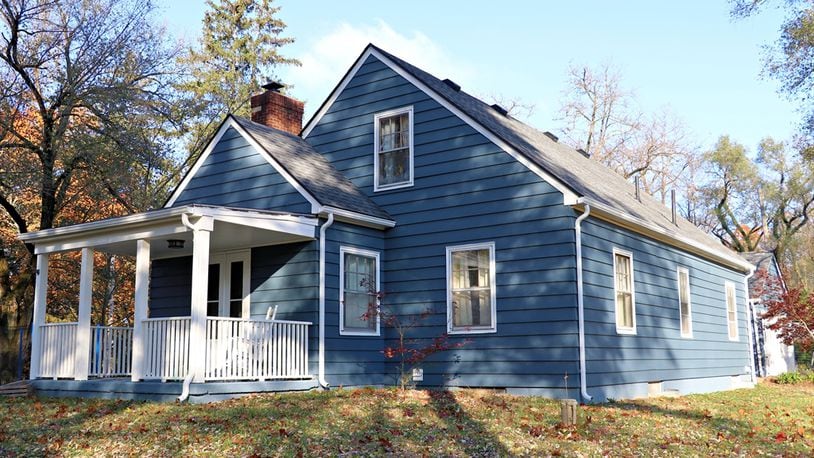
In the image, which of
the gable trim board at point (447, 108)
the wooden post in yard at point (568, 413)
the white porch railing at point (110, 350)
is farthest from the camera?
the white porch railing at point (110, 350)

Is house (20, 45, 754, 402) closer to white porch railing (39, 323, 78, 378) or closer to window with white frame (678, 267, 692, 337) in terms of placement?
white porch railing (39, 323, 78, 378)

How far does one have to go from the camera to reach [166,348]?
439 inches

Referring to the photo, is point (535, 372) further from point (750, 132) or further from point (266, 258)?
point (750, 132)

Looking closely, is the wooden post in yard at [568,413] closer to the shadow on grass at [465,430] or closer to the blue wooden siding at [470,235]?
the shadow on grass at [465,430]

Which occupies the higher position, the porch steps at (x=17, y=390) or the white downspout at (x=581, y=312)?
the white downspout at (x=581, y=312)

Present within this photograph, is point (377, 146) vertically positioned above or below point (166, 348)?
above

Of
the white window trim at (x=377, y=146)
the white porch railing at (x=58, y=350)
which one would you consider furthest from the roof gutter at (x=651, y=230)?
the white porch railing at (x=58, y=350)

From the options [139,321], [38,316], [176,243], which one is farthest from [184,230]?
[38,316]

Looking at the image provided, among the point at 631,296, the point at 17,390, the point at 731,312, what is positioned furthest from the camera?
the point at 731,312

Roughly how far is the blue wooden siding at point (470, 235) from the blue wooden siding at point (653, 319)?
0.59m

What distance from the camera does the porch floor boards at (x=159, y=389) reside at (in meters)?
10.6

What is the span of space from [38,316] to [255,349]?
4616 mm

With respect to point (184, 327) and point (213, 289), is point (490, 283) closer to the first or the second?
point (184, 327)

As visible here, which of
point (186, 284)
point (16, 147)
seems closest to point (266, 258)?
point (186, 284)
